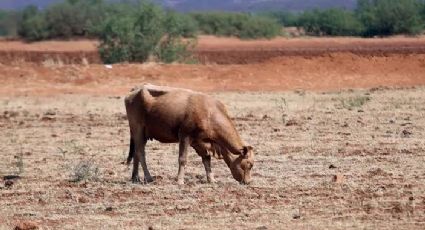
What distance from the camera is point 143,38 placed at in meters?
46.6

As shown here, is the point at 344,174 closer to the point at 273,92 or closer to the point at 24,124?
the point at 24,124

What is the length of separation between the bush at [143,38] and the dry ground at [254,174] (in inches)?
651

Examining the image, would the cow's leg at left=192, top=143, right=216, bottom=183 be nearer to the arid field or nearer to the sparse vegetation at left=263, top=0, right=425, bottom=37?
the arid field

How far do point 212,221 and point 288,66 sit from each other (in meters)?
29.9

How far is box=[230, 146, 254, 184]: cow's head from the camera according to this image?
16094 millimetres

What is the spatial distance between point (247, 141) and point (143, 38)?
2485cm

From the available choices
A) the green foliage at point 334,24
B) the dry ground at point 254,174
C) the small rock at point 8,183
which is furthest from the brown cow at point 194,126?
the green foliage at point 334,24

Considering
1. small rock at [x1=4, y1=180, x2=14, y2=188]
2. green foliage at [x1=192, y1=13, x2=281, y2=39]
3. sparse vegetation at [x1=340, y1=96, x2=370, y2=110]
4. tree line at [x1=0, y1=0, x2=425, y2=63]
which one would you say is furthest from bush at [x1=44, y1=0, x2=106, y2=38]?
small rock at [x1=4, y1=180, x2=14, y2=188]

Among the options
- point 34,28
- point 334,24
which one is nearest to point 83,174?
point 34,28

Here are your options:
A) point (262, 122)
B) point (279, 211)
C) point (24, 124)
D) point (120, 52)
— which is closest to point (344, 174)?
point (279, 211)

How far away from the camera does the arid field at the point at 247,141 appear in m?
13.5

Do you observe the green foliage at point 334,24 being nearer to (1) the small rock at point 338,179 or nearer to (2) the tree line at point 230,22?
(2) the tree line at point 230,22

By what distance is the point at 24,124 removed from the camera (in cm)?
2780

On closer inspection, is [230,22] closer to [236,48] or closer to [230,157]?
[236,48]
